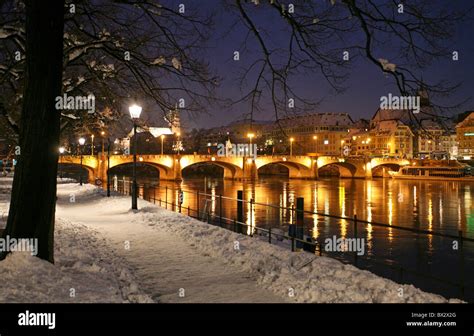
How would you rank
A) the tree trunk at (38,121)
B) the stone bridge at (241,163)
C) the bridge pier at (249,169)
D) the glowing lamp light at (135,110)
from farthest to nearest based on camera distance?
the bridge pier at (249,169) → the stone bridge at (241,163) → the glowing lamp light at (135,110) → the tree trunk at (38,121)

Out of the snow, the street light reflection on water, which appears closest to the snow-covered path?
the snow

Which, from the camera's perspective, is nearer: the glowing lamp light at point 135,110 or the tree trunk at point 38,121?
the tree trunk at point 38,121

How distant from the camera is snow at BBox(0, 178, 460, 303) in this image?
21.2 feet

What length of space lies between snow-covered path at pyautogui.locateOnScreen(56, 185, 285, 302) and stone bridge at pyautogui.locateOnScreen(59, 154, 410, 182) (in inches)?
2018

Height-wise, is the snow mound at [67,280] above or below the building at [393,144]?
below

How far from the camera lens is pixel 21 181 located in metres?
7.00

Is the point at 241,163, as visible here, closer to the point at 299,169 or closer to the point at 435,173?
the point at 299,169

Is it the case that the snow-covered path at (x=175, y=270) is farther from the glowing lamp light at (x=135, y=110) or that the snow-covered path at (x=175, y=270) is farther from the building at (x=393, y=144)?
the building at (x=393, y=144)

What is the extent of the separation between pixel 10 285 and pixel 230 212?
94.6ft

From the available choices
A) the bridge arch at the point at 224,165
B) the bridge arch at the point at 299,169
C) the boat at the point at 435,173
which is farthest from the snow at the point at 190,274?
the boat at the point at 435,173

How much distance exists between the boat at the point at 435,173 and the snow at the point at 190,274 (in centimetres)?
9010

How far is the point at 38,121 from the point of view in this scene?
6.96 meters

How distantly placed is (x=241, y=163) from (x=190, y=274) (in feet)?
276

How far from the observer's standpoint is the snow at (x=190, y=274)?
6.48m
